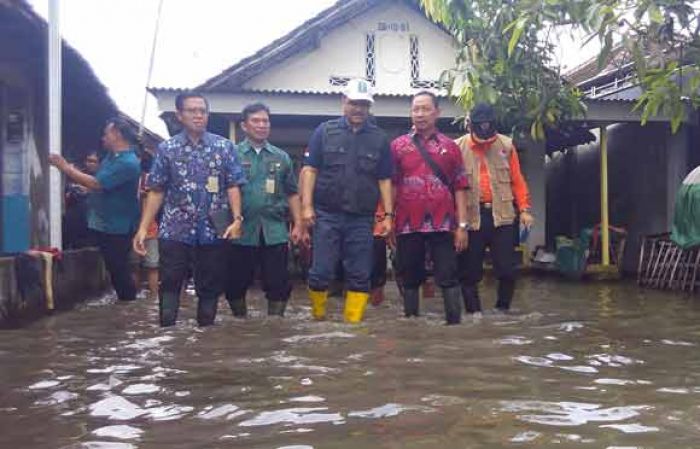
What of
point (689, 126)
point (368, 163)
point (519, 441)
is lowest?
point (519, 441)

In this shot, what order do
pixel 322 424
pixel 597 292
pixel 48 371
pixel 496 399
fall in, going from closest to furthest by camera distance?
pixel 322 424 → pixel 496 399 → pixel 48 371 → pixel 597 292

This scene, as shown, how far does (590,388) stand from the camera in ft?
11.3

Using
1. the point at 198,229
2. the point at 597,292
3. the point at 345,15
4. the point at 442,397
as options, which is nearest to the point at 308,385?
the point at 442,397

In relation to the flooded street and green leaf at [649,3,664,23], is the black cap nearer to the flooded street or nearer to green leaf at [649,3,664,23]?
the flooded street

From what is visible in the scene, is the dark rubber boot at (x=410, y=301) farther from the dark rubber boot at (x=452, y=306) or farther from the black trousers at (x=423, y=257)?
the dark rubber boot at (x=452, y=306)

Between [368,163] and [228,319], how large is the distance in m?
1.50

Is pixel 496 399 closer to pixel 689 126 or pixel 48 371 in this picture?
pixel 48 371

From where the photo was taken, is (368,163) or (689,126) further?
(689,126)

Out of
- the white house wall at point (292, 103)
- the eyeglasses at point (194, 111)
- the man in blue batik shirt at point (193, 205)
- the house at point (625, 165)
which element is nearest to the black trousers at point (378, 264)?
the man in blue batik shirt at point (193, 205)

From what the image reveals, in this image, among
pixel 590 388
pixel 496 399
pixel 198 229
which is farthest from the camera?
pixel 198 229

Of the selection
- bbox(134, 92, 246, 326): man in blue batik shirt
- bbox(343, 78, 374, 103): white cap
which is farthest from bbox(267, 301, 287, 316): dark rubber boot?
bbox(343, 78, 374, 103): white cap

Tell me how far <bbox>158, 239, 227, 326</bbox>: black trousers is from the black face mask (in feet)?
6.32

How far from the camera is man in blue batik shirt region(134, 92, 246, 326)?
530cm

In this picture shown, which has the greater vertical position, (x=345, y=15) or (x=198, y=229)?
(x=345, y=15)
